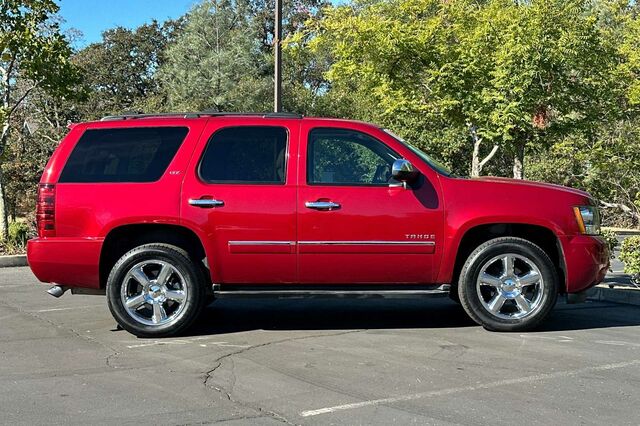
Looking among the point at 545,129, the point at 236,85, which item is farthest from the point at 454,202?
the point at 236,85

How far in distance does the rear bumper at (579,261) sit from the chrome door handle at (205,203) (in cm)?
320

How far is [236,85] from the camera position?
30.6 metres

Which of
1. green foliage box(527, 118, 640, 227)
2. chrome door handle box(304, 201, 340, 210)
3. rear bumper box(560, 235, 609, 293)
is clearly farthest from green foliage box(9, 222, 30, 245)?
green foliage box(527, 118, 640, 227)

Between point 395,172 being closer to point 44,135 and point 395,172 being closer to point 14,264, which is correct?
point 14,264

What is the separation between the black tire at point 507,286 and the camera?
6281 mm

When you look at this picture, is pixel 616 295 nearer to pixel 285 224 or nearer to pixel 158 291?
pixel 285 224

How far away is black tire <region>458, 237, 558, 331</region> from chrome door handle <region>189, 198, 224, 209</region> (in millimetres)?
2361

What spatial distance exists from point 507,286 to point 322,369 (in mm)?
2171

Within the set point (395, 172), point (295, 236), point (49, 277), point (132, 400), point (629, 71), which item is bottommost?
point (132, 400)

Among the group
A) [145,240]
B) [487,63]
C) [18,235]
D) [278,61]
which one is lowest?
[18,235]

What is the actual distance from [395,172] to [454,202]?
2.12ft

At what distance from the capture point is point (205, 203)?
6.16 metres

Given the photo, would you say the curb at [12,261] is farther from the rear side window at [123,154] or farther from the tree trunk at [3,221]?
the rear side window at [123,154]

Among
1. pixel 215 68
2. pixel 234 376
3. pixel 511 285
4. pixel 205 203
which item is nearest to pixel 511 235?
pixel 511 285
